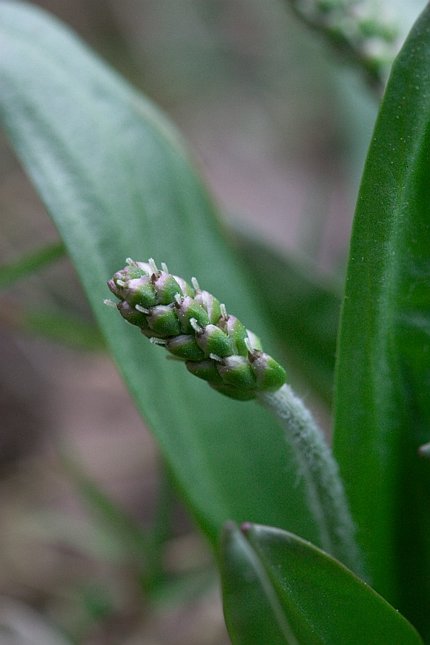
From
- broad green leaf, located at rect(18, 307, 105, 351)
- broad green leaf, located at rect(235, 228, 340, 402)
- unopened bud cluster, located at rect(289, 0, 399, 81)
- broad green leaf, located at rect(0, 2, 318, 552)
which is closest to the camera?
broad green leaf, located at rect(0, 2, 318, 552)

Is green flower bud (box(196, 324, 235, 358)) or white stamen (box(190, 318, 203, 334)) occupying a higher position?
white stamen (box(190, 318, 203, 334))

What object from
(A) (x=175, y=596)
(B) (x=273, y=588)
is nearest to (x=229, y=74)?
(A) (x=175, y=596)

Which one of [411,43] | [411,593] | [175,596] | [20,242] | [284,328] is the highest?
[411,43]

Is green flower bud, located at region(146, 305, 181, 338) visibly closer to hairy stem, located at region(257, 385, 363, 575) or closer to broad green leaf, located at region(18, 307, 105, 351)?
hairy stem, located at region(257, 385, 363, 575)

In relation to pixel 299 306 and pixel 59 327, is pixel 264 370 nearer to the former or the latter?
pixel 299 306

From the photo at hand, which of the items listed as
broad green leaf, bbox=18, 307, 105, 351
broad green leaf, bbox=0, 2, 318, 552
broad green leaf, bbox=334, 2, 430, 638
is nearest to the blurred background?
broad green leaf, bbox=18, 307, 105, 351

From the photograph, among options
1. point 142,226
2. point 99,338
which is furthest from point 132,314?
point 99,338

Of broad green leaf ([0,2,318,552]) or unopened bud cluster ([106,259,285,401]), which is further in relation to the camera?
broad green leaf ([0,2,318,552])

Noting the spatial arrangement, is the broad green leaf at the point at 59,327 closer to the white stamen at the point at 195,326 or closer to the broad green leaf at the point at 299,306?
the broad green leaf at the point at 299,306

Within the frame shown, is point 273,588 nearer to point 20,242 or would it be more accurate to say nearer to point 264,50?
point 20,242
